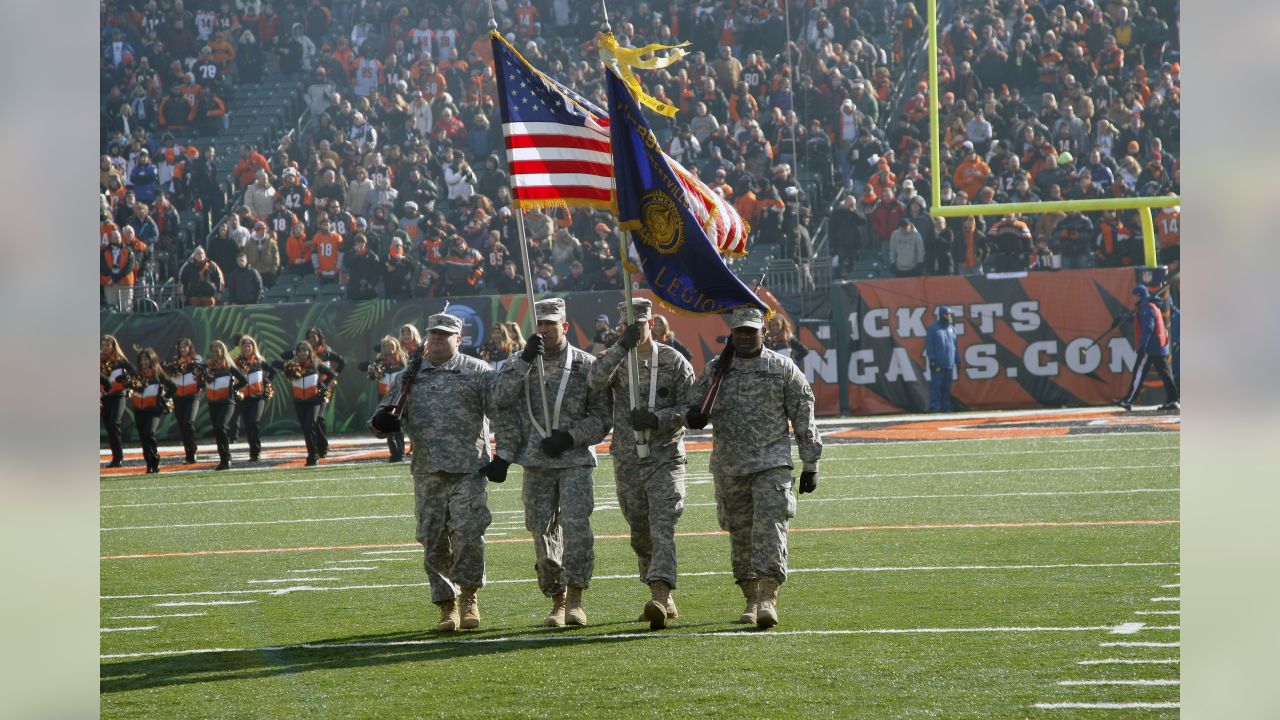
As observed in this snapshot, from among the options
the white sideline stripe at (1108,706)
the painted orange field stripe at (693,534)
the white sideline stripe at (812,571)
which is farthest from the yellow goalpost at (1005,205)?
the white sideline stripe at (1108,706)

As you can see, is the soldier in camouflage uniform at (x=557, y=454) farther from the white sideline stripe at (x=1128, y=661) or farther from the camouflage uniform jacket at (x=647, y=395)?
the white sideline stripe at (x=1128, y=661)

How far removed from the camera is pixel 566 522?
805 cm

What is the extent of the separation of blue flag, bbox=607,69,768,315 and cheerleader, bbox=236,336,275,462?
37.6 ft

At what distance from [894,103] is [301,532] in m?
16.5

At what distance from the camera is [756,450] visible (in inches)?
313

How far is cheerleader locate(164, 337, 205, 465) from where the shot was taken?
19578 millimetres

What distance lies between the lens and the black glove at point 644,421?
7887 mm

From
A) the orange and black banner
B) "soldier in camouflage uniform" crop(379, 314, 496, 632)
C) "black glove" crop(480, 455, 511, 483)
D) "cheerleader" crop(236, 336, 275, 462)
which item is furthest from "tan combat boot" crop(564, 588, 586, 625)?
the orange and black banner

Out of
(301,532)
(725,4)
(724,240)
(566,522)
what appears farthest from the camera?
(725,4)

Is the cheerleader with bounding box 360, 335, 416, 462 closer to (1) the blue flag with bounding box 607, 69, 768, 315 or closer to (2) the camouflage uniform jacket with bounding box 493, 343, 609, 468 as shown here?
(2) the camouflage uniform jacket with bounding box 493, 343, 609, 468

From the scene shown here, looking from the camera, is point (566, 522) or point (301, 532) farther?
point (301, 532)
